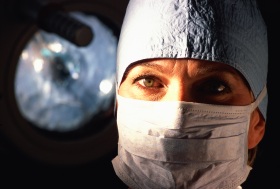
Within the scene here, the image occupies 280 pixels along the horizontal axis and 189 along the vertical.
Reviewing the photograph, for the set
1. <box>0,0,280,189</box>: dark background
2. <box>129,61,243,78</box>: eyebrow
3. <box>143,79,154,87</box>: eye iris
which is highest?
<box>129,61,243,78</box>: eyebrow

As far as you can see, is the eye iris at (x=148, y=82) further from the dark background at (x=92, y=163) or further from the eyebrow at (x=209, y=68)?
the dark background at (x=92, y=163)

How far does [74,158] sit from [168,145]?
4.68ft

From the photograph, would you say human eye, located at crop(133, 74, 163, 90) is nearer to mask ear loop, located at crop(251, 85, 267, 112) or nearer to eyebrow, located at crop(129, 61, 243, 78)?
eyebrow, located at crop(129, 61, 243, 78)

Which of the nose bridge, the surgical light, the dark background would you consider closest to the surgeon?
the nose bridge

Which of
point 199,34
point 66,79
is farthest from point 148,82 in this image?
point 66,79

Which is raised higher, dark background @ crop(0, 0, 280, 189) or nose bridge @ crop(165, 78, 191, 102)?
nose bridge @ crop(165, 78, 191, 102)

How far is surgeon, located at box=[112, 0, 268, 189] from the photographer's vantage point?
1558mm

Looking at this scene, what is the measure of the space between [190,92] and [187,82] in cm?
4

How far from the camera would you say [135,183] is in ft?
5.61

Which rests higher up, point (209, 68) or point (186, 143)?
point (209, 68)

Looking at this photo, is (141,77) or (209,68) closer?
(209,68)

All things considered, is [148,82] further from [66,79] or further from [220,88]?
[66,79]

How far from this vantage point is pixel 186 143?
1.55 m

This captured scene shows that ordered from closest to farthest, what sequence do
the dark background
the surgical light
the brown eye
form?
the brown eye
the dark background
the surgical light
